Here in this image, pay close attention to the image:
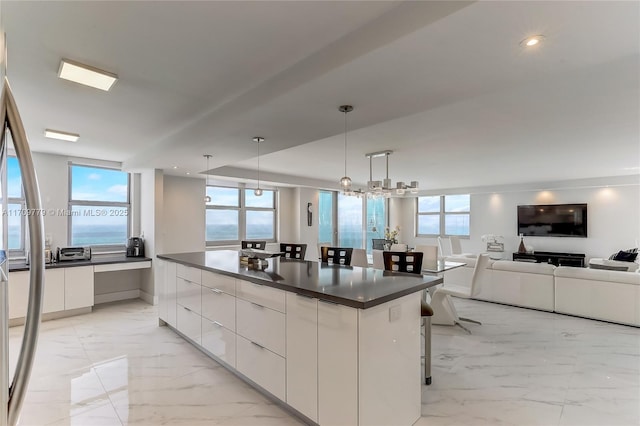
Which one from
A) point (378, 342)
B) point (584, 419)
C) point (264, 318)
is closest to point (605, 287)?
point (584, 419)

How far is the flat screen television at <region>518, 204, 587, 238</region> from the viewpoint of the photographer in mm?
7902

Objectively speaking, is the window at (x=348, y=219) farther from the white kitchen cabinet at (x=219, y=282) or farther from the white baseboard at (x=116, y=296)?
the white kitchen cabinet at (x=219, y=282)

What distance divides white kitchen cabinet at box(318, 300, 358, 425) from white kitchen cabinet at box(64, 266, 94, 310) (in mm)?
4214

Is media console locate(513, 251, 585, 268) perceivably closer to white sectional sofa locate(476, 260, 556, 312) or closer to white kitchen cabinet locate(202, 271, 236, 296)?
white sectional sofa locate(476, 260, 556, 312)

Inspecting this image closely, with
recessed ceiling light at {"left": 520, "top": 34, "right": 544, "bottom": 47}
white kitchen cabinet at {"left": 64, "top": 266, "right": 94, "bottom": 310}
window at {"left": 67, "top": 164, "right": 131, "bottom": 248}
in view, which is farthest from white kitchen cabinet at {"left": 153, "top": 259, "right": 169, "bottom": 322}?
recessed ceiling light at {"left": 520, "top": 34, "right": 544, "bottom": 47}

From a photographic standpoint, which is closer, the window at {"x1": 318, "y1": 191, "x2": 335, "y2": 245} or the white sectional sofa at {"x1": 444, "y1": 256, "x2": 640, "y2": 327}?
the white sectional sofa at {"x1": 444, "y1": 256, "x2": 640, "y2": 327}

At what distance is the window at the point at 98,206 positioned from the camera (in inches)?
202

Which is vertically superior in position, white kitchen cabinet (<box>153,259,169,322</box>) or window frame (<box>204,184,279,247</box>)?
window frame (<box>204,184,279,247</box>)

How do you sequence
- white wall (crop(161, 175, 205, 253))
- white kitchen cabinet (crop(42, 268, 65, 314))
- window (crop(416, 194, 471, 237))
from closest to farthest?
white kitchen cabinet (crop(42, 268, 65, 314)) < white wall (crop(161, 175, 205, 253)) < window (crop(416, 194, 471, 237))

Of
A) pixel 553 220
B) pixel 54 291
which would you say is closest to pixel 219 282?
pixel 54 291

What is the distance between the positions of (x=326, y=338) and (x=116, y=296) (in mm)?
4947

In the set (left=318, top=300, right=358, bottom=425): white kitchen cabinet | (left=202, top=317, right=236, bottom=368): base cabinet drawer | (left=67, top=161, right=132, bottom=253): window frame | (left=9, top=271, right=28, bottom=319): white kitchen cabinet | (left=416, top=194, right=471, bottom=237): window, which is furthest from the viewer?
(left=416, top=194, right=471, bottom=237): window

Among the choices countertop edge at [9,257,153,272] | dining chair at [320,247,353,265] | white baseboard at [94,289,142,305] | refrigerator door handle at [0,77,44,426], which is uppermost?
refrigerator door handle at [0,77,44,426]

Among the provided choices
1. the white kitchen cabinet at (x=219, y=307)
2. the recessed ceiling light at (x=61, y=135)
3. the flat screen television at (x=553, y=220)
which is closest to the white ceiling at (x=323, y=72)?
the recessed ceiling light at (x=61, y=135)
